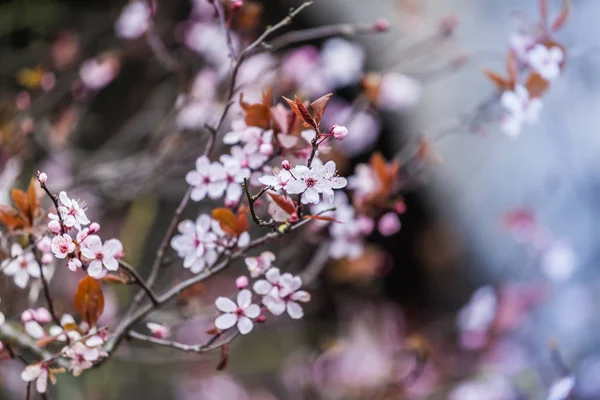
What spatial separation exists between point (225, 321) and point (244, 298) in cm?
3

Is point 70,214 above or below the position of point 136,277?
above

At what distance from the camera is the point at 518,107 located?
796mm

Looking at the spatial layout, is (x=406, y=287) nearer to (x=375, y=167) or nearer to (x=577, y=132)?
(x=577, y=132)

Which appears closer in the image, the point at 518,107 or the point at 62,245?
the point at 62,245

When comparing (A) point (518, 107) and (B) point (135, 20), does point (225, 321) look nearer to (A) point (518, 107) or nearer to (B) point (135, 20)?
(A) point (518, 107)

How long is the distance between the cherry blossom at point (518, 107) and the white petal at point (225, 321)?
47cm

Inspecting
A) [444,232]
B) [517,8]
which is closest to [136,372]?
[444,232]

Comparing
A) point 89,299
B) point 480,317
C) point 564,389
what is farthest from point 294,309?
point 480,317

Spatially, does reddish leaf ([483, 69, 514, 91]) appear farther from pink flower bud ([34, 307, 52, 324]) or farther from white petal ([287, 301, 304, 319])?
pink flower bud ([34, 307, 52, 324])

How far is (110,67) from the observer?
1.34 metres

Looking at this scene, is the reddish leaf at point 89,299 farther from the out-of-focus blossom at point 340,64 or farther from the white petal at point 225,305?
the out-of-focus blossom at point 340,64

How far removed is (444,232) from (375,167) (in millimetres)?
1518

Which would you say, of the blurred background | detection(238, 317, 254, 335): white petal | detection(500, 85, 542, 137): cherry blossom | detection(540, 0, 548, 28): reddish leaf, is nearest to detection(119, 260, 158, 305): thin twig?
detection(238, 317, 254, 335): white petal

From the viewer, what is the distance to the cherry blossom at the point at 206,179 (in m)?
0.70
